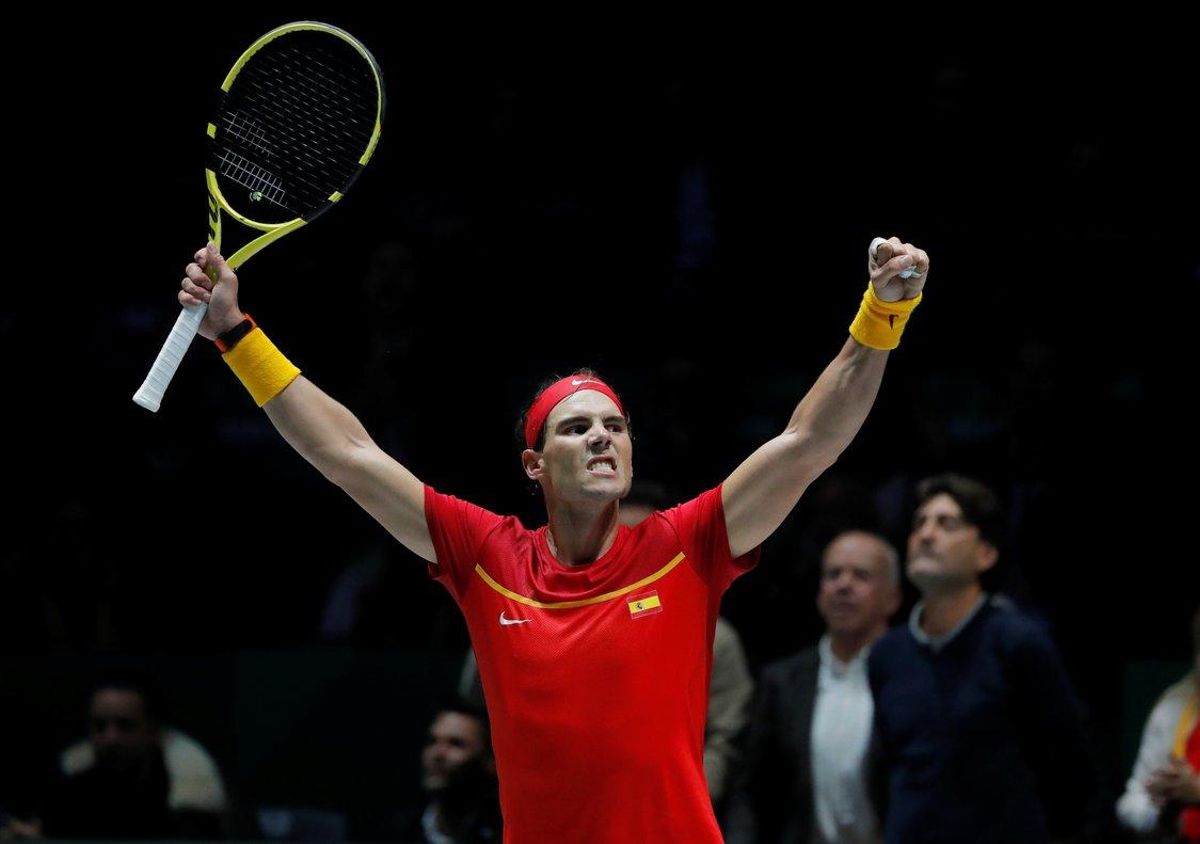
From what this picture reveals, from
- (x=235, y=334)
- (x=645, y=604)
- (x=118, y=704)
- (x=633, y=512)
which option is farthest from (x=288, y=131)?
(x=118, y=704)

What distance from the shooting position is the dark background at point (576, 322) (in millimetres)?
7723

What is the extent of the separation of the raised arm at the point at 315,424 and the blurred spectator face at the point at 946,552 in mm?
2332

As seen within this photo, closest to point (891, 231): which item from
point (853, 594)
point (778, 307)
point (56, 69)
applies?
point (778, 307)

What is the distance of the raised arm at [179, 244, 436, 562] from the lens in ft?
15.0

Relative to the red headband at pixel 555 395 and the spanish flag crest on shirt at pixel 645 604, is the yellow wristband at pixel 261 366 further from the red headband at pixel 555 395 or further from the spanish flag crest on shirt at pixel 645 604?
the spanish flag crest on shirt at pixel 645 604

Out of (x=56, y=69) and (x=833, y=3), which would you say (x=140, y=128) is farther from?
(x=833, y=3)

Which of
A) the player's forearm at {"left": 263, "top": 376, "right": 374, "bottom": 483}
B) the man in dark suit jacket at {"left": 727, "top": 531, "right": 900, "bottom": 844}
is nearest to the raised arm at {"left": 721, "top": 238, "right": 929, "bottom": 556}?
the player's forearm at {"left": 263, "top": 376, "right": 374, "bottom": 483}

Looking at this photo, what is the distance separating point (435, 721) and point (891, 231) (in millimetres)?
3300

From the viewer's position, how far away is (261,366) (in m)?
4.61

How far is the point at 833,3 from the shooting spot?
9820 mm

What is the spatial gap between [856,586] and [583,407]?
2.48 metres

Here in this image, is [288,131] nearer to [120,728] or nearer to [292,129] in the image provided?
[292,129]

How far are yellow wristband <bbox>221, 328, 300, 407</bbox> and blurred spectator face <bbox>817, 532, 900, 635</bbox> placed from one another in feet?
9.00

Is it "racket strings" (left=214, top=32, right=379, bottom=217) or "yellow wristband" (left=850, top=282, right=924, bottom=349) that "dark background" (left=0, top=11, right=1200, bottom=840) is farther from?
"yellow wristband" (left=850, top=282, right=924, bottom=349)
